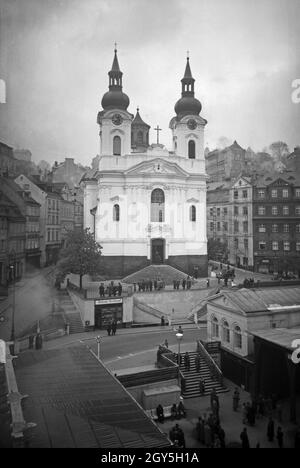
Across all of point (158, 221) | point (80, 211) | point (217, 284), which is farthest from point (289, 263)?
point (80, 211)

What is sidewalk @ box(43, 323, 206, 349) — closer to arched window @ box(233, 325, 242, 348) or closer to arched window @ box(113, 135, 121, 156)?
arched window @ box(233, 325, 242, 348)

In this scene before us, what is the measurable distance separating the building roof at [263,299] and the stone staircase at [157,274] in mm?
11181

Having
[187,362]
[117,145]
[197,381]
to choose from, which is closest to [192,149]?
[117,145]

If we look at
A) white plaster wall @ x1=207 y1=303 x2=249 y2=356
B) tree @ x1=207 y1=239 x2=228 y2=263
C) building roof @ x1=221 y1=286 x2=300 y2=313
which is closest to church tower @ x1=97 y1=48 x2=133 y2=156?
tree @ x1=207 y1=239 x2=228 y2=263

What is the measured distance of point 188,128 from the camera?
30672mm

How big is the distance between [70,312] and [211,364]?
9116 mm

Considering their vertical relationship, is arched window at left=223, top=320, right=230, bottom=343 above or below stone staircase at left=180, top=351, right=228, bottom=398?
above

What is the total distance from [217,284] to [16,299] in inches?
523

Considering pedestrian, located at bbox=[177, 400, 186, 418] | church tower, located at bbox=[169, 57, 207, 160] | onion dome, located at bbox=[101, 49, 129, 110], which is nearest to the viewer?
pedestrian, located at bbox=[177, 400, 186, 418]

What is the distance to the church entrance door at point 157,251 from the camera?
29578 mm

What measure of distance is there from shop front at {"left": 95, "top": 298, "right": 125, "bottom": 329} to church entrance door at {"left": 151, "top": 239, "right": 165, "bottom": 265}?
25.6 ft

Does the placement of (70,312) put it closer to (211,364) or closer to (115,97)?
(211,364)

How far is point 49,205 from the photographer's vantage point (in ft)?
72.9

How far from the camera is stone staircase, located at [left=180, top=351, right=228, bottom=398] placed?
49.6ft
